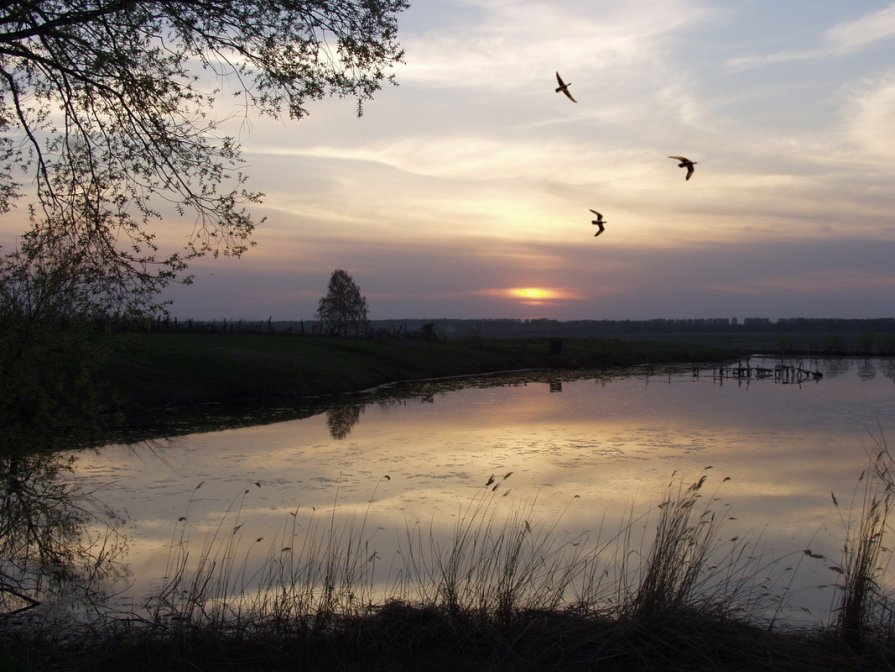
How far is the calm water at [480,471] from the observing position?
1339 centimetres

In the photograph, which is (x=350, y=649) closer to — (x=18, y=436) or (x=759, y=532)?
(x=18, y=436)

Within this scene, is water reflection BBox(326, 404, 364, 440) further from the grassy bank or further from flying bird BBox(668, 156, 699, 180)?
flying bird BBox(668, 156, 699, 180)

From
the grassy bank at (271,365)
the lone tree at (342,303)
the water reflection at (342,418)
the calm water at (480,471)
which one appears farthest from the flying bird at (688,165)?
the lone tree at (342,303)

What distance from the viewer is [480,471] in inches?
760

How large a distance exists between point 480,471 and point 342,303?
297 feet

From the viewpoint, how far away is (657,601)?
727cm

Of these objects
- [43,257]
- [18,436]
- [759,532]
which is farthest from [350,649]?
[759,532]

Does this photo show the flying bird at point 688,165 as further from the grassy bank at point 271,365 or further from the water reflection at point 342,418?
the water reflection at point 342,418

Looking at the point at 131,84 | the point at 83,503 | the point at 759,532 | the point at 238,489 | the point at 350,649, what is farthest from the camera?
the point at 238,489

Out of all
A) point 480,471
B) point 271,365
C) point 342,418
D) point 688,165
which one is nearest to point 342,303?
point 271,365

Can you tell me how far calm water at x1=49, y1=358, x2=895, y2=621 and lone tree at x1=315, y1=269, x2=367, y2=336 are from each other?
72333 mm

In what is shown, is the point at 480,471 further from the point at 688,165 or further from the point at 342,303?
the point at 342,303

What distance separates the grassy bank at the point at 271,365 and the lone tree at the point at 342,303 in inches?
1530

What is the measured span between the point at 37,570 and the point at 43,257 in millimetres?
4227
